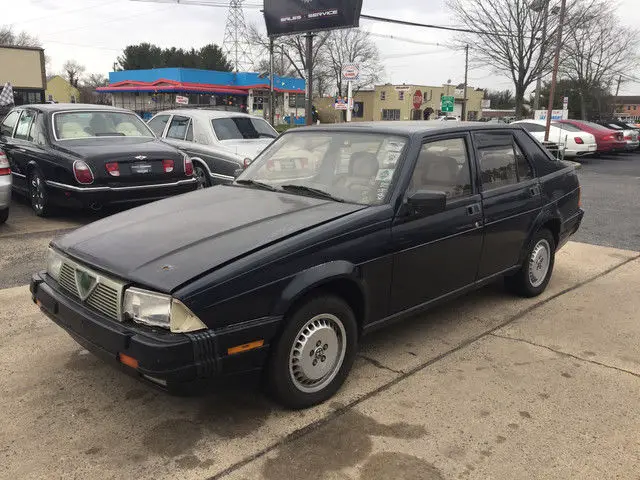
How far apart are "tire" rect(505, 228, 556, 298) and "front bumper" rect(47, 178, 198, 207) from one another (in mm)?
4934

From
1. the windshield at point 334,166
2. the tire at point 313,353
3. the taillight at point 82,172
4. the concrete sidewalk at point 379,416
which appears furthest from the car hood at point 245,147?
the tire at point 313,353

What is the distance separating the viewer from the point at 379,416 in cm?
307

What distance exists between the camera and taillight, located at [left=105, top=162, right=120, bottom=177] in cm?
735

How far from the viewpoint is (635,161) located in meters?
20.5

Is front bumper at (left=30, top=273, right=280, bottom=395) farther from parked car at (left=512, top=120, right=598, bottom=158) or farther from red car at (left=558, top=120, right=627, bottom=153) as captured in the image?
red car at (left=558, top=120, right=627, bottom=153)

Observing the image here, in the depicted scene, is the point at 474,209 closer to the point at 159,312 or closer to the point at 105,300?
the point at 159,312

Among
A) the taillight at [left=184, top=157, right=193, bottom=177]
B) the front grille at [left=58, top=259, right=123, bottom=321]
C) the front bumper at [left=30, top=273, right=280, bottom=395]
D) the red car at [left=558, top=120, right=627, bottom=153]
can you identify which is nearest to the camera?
the front bumper at [left=30, top=273, right=280, bottom=395]

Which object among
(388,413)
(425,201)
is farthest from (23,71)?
(388,413)

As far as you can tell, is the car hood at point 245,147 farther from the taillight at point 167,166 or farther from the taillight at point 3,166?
the taillight at point 3,166

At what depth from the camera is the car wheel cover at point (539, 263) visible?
16.0 ft

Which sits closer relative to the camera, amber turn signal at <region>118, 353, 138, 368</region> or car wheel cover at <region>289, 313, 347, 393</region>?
amber turn signal at <region>118, 353, 138, 368</region>

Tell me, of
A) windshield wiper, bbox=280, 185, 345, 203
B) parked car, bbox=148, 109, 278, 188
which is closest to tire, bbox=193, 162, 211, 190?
parked car, bbox=148, 109, 278, 188

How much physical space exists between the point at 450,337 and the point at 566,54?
35.4 metres

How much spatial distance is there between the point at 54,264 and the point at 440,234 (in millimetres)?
2424
